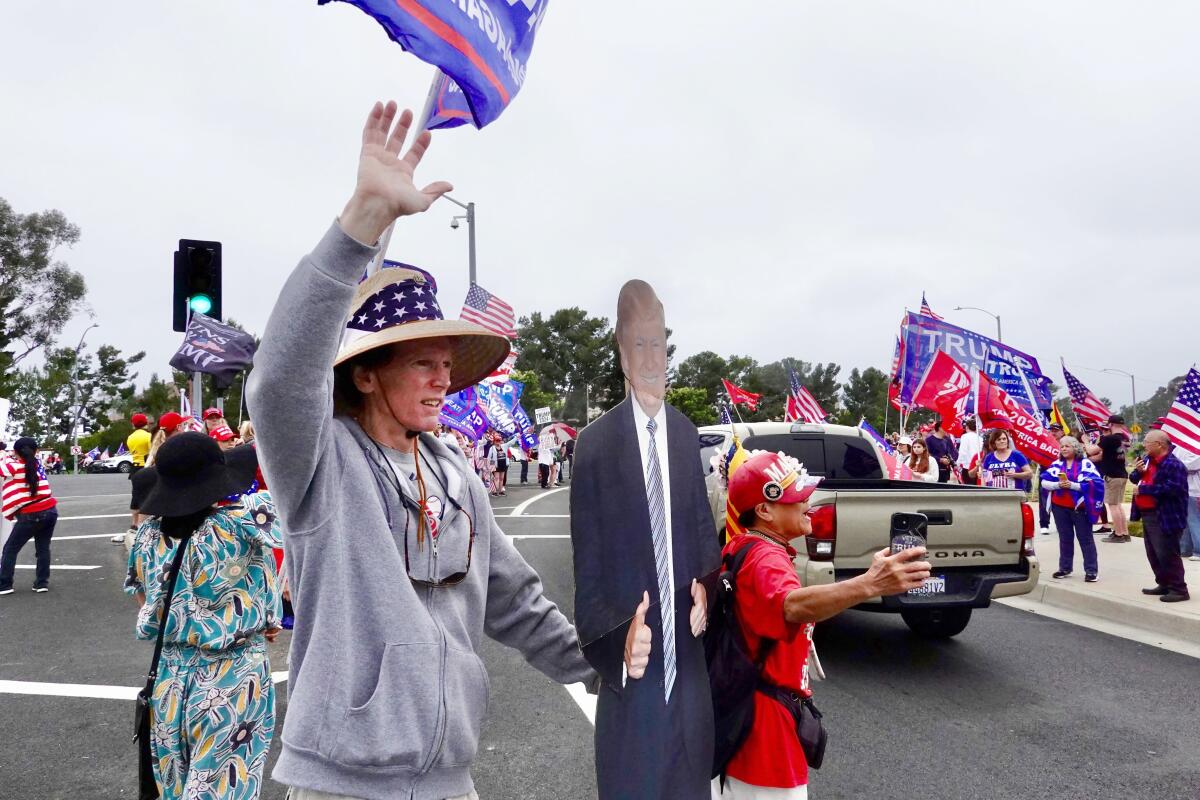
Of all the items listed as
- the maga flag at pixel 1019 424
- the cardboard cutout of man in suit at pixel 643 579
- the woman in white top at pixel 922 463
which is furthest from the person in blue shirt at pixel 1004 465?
the cardboard cutout of man in suit at pixel 643 579

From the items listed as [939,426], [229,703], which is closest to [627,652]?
[229,703]

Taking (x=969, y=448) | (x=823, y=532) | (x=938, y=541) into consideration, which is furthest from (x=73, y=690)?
(x=969, y=448)

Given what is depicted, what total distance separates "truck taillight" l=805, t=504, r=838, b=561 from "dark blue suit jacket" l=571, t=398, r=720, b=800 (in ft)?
13.5

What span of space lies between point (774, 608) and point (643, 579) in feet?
2.54

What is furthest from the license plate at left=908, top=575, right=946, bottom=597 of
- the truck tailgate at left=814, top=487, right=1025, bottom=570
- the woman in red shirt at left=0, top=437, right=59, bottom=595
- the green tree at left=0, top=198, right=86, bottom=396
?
the green tree at left=0, top=198, right=86, bottom=396

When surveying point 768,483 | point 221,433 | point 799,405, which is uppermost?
point 799,405

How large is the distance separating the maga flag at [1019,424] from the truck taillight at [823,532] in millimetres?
5889

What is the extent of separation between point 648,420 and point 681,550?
271 millimetres

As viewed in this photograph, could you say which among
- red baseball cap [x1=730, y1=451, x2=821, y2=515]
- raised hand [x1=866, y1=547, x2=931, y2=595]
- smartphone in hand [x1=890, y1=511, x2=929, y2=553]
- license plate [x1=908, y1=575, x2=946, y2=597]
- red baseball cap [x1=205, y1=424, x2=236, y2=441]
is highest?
red baseball cap [x1=205, y1=424, x2=236, y2=441]

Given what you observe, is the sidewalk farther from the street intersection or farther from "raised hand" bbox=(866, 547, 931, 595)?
"raised hand" bbox=(866, 547, 931, 595)

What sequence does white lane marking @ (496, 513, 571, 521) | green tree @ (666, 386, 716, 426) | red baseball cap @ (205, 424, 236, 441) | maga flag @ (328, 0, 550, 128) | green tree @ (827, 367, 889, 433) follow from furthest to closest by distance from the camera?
green tree @ (827, 367, 889, 433)
white lane marking @ (496, 513, 571, 521)
red baseball cap @ (205, 424, 236, 441)
green tree @ (666, 386, 716, 426)
maga flag @ (328, 0, 550, 128)

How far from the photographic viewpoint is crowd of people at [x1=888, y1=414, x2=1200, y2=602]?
7828 mm

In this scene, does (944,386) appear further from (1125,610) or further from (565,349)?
(565,349)

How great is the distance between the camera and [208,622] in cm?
300
